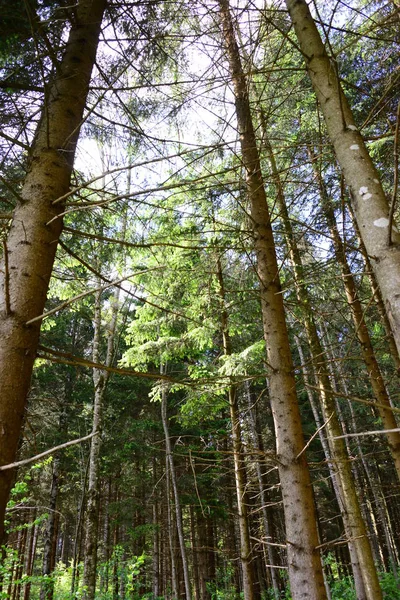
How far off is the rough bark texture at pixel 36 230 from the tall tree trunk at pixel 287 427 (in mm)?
1142

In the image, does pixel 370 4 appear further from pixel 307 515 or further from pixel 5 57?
pixel 307 515

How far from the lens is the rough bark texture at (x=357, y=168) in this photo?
6.46 feet

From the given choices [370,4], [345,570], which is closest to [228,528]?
[345,570]

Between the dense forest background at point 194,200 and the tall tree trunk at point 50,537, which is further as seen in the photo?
the tall tree trunk at point 50,537

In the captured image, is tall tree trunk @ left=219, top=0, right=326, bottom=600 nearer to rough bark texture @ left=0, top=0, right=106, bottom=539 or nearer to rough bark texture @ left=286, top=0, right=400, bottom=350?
rough bark texture @ left=286, top=0, right=400, bottom=350

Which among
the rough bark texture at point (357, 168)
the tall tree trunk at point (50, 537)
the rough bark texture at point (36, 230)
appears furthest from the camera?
the tall tree trunk at point (50, 537)

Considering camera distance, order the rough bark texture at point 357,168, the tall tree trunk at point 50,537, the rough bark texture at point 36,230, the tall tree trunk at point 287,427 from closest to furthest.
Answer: the rough bark texture at point 36,230, the rough bark texture at point 357,168, the tall tree trunk at point 287,427, the tall tree trunk at point 50,537

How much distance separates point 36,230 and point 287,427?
102 inches

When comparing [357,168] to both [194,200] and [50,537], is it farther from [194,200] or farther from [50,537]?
[50,537]

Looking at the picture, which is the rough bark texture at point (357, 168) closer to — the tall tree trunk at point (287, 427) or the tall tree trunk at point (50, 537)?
the tall tree trunk at point (287, 427)

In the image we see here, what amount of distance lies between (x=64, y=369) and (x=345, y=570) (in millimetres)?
21235

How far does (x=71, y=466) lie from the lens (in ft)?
52.2

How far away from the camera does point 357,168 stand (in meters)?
2.40

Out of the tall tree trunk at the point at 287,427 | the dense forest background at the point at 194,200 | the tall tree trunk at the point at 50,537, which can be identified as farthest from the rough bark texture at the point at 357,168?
the tall tree trunk at the point at 50,537
